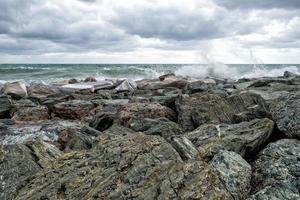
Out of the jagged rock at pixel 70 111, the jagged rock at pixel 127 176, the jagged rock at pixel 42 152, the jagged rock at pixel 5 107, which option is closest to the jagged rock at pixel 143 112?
the jagged rock at pixel 70 111

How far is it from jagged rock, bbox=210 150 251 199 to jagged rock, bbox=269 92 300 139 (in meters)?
1.18

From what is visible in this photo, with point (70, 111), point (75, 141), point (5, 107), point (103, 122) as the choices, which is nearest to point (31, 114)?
point (70, 111)

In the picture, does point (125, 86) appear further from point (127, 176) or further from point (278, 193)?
point (278, 193)

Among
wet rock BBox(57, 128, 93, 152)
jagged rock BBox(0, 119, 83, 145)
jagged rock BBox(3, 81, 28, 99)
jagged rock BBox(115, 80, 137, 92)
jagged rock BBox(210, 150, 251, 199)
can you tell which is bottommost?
jagged rock BBox(115, 80, 137, 92)

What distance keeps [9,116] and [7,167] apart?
20.8ft

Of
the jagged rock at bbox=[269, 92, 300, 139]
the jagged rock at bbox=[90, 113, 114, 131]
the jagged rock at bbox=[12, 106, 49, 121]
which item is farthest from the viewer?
the jagged rock at bbox=[12, 106, 49, 121]

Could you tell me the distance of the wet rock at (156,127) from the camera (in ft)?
22.9

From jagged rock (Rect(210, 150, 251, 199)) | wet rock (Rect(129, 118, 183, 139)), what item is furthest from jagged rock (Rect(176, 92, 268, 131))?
jagged rock (Rect(210, 150, 251, 199))

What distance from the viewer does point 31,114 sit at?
10.6m

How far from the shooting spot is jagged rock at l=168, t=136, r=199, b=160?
17.4 feet

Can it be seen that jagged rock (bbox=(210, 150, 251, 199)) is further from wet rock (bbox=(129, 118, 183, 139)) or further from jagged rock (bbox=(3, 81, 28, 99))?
jagged rock (bbox=(3, 81, 28, 99))

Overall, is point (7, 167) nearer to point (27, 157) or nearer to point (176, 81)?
point (27, 157)

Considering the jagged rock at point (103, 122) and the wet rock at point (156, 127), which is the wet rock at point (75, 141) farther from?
the jagged rock at point (103, 122)

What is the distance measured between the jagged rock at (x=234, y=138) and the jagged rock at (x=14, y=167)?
7.14 feet
